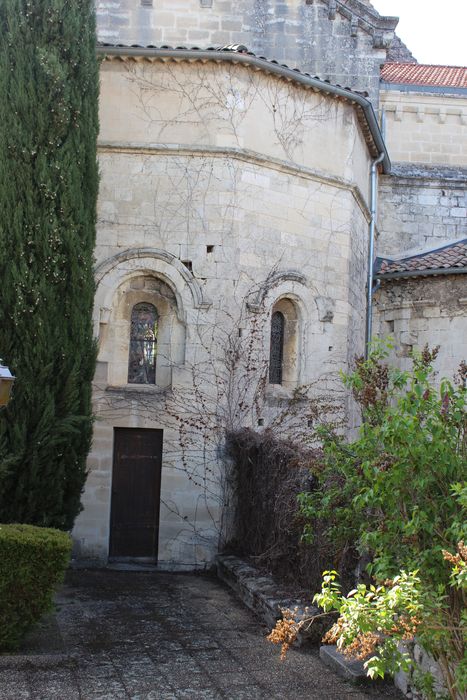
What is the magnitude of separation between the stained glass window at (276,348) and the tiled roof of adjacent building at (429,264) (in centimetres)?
325

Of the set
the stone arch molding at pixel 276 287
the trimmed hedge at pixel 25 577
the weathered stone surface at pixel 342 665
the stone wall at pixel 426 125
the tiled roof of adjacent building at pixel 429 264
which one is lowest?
the weathered stone surface at pixel 342 665

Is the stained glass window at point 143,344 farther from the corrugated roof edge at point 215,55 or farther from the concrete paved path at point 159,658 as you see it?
the corrugated roof edge at point 215,55

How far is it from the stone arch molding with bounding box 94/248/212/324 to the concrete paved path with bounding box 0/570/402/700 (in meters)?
3.99

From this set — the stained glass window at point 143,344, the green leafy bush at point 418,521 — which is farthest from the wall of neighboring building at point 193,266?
the green leafy bush at point 418,521

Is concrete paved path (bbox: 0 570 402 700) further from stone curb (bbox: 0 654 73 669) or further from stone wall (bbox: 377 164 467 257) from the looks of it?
stone wall (bbox: 377 164 467 257)

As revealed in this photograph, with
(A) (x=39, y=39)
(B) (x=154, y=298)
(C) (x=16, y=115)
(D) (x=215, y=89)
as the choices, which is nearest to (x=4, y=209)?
(C) (x=16, y=115)

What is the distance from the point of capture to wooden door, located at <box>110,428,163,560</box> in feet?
38.5

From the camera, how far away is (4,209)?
9672mm

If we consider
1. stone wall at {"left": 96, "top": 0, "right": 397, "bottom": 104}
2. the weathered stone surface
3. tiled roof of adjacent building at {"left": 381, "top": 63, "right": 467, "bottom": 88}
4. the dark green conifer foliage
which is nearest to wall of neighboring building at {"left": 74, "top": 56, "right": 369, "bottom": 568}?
the dark green conifer foliage

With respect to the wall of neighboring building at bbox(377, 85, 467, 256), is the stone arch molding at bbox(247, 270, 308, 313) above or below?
below

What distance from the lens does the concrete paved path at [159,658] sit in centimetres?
655

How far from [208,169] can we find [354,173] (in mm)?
2781

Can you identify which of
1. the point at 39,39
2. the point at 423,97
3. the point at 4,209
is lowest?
the point at 4,209

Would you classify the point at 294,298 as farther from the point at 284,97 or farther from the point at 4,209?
the point at 4,209
